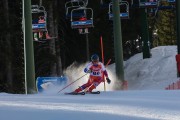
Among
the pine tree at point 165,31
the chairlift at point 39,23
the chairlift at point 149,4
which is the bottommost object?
the pine tree at point 165,31

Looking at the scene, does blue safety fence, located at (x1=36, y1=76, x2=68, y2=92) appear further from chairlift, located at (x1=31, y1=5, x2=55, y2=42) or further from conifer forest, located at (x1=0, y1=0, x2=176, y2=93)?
conifer forest, located at (x1=0, y1=0, x2=176, y2=93)

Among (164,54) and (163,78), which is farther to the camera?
(164,54)

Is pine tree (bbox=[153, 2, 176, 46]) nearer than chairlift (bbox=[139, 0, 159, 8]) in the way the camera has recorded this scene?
No

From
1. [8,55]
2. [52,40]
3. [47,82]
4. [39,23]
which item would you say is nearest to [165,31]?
[52,40]

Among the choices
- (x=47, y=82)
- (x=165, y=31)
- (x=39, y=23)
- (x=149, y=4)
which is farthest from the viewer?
(x=165, y=31)

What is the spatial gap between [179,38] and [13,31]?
10.2 meters

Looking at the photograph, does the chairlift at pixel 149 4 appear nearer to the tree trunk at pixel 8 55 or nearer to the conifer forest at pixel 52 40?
the conifer forest at pixel 52 40

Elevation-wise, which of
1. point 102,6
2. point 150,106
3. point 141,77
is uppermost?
point 102,6

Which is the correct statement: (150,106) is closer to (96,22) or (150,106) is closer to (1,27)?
(1,27)

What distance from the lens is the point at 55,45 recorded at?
31.3 m

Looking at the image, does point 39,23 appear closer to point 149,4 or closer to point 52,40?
point 52,40

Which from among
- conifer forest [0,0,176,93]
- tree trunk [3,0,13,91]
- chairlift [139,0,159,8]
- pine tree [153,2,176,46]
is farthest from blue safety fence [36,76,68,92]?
pine tree [153,2,176,46]

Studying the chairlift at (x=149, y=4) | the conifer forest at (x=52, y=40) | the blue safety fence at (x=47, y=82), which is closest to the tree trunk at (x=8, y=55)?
the conifer forest at (x=52, y=40)

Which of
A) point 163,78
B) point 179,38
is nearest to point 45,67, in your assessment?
point 163,78
